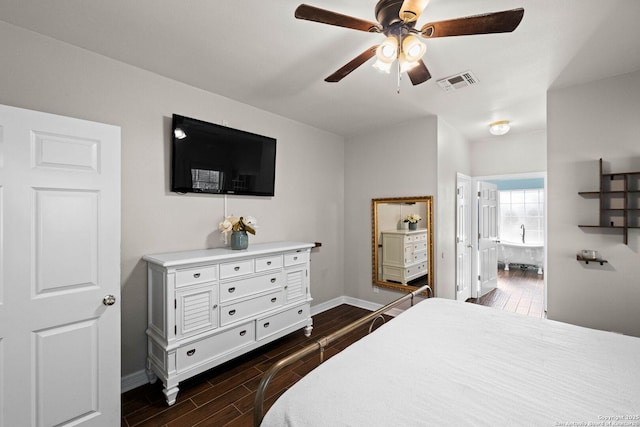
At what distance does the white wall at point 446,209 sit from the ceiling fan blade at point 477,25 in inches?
84.8

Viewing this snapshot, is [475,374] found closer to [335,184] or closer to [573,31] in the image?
[573,31]

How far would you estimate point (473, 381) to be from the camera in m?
1.16

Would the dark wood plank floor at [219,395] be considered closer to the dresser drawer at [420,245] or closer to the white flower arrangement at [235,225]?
the white flower arrangement at [235,225]

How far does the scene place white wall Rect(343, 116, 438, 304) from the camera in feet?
11.4

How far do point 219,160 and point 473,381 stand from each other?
258 centimetres

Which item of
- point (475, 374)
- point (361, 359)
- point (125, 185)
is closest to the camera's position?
point (475, 374)

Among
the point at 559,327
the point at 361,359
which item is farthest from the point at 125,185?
the point at 559,327

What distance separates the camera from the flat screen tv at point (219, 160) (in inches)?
96.4

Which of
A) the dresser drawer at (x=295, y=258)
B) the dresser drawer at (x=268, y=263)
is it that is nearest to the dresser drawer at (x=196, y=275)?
the dresser drawer at (x=268, y=263)

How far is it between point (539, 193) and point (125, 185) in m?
8.24

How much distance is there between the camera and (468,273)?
13.9ft

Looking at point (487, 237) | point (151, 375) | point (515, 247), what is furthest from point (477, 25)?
point (515, 247)

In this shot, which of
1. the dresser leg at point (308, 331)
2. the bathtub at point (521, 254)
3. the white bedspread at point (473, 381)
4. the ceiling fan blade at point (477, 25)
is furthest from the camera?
the bathtub at point (521, 254)

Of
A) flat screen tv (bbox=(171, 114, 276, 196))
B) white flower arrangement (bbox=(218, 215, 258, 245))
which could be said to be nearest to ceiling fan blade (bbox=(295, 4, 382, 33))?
flat screen tv (bbox=(171, 114, 276, 196))
